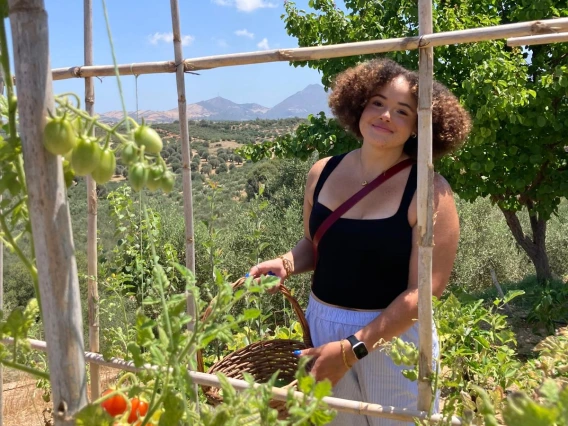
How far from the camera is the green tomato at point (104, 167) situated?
0.53 m

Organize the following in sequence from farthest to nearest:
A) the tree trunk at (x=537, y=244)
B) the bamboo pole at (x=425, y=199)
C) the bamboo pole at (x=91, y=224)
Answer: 1. the tree trunk at (x=537, y=244)
2. the bamboo pole at (x=91, y=224)
3. the bamboo pole at (x=425, y=199)

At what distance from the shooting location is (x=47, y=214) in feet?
1.67

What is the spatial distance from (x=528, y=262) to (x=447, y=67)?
352cm

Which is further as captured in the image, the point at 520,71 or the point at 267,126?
the point at 267,126

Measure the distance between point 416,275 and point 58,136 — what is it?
1247 mm

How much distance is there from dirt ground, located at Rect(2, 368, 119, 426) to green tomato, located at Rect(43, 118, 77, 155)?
3.01m

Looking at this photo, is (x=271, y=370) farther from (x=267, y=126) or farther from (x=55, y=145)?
(x=267, y=126)

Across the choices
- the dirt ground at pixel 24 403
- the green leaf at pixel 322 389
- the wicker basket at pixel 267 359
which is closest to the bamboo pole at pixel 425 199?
the wicker basket at pixel 267 359

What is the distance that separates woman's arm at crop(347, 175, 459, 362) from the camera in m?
1.53

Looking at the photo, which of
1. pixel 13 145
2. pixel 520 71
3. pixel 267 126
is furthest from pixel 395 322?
pixel 267 126

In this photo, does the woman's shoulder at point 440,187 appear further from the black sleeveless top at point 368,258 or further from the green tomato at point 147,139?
the green tomato at point 147,139

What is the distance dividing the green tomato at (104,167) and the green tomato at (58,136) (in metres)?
0.04

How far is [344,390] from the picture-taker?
1746mm

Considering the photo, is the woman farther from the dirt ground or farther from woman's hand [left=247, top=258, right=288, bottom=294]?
the dirt ground
